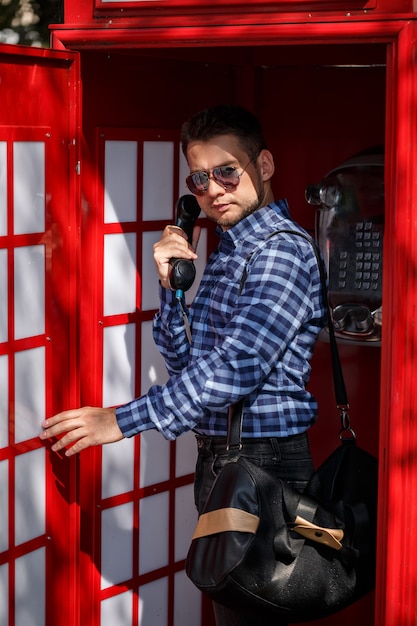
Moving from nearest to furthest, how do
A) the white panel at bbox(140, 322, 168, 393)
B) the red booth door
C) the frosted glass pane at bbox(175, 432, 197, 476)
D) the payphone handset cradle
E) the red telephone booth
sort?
the red telephone booth → the red booth door → the payphone handset cradle → the white panel at bbox(140, 322, 168, 393) → the frosted glass pane at bbox(175, 432, 197, 476)

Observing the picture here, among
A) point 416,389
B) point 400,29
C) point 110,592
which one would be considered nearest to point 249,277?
point 416,389

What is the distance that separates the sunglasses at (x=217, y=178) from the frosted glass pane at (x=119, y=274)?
36 cm

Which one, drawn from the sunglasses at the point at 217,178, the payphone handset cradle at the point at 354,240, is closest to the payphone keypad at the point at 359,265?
the payphone handset cradle at the point at 354,240

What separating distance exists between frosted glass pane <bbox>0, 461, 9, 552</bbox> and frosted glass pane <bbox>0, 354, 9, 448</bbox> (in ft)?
0.21

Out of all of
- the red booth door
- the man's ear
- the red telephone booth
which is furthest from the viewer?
the man's ear

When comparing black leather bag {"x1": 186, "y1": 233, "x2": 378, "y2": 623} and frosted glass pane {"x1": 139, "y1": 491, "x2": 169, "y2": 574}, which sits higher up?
black leather bag {"x1": 186, "y1": 233, "x2": 378, "y2": 623}

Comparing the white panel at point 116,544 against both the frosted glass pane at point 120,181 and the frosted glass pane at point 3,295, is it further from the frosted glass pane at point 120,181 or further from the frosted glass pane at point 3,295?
the frosted glass pane at point 120,181

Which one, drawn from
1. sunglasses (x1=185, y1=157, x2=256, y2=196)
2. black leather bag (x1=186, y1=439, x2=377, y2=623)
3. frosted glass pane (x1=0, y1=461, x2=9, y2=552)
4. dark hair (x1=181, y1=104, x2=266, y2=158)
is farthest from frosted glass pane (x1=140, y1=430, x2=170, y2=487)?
dark hair (x1=181, y1=104, x2=266, y2=158)

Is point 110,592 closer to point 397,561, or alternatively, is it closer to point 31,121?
point 397,561

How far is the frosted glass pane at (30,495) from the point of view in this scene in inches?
108

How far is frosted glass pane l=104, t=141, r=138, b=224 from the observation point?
300cm

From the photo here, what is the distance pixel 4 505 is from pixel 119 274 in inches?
30.0

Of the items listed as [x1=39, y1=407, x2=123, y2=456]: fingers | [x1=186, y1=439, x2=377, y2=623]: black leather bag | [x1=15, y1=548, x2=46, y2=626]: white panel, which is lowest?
[x1=15, y1=548, x2=46, y2=626]: white panel

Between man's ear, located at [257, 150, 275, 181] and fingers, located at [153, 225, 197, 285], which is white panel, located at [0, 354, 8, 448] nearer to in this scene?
fingers, located at [153, 225, 197, 285]
